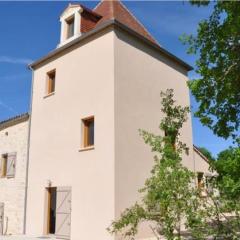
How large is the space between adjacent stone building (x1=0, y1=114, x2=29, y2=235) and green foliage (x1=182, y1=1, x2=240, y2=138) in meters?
10.0

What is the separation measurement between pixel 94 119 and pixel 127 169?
2.63 meters

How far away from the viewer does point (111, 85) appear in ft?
47.9

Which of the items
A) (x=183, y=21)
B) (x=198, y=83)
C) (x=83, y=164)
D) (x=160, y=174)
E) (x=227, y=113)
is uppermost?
(x=183, y=21)

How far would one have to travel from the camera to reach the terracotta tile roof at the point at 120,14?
18.3 metres

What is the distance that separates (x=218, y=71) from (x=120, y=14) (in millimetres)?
8811

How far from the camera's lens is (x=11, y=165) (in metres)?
18.9

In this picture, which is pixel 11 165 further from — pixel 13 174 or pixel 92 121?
pixel 92 121

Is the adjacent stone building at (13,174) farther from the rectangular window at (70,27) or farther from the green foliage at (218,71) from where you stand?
the green foliage at (218,71)

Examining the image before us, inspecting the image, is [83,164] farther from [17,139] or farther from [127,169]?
[17,139]

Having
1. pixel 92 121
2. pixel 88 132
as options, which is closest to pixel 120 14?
pixel 92 121

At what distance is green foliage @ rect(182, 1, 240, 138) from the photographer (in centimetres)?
1114

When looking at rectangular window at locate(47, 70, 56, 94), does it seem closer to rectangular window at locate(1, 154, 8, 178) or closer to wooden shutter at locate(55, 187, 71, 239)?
rectangular window at locate(1, 154, 8, 178)

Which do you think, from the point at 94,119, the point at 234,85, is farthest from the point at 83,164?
the point at 234,85

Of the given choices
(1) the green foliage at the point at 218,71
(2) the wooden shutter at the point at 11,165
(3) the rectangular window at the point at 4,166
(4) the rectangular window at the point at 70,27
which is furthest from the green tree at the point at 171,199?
(3) the rectangular window at the point at 4,166
